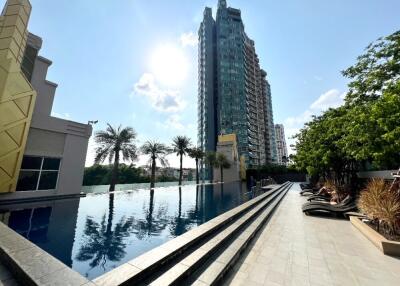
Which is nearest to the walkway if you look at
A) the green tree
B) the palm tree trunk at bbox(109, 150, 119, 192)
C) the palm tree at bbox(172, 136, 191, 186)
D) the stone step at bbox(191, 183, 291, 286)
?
the stone step at bbox(191, 183, 291, 286)

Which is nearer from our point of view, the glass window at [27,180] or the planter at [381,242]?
the planter at [381,242]

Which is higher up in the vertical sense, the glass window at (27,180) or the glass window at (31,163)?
the glass window at (31,163)

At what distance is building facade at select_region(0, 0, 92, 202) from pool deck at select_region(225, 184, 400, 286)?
Answer: 1741 cm

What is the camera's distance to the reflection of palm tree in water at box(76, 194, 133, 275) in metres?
5.06

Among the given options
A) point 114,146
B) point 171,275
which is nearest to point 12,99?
point 114,146

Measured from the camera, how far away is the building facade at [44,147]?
48.7 ft

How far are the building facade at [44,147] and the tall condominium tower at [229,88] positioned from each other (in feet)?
218

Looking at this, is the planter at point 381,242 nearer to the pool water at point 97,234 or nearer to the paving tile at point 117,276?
the paving tile at point 117,276

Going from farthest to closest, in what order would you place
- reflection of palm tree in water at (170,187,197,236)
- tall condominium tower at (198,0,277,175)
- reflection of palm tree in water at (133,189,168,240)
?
tall condominium tower at (198,0,277,175) < reflection of palm tree in water at (170,187,197,236) < reflection of palm tree in water at (133,189,168,240)

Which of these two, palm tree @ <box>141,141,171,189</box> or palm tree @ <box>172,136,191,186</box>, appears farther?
palm tree @ <box>172,136,191,186</box>

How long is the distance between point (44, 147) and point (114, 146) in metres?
7.66

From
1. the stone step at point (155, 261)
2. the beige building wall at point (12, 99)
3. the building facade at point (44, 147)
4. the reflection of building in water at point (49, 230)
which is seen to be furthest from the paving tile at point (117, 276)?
the building facade at point (44, 147)

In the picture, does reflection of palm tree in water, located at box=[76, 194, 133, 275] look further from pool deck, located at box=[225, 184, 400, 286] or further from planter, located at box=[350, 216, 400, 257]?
planter, located at box=[350, 216, 400, 257]

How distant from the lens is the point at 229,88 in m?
82.9
